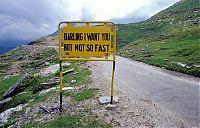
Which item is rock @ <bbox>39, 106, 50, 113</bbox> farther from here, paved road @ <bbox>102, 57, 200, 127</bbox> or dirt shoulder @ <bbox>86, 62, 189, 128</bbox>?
paved road @ <bbox>102, 57, 200, 127</bbox>

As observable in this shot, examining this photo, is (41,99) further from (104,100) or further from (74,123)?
(74,123)

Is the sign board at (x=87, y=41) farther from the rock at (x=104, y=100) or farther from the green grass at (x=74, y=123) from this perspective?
the green grass at (x=74, y=123)

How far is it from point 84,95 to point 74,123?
4.21 metres

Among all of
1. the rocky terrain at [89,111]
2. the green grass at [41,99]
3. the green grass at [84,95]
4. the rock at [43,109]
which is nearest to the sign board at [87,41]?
the rocky terrain at [89,111]

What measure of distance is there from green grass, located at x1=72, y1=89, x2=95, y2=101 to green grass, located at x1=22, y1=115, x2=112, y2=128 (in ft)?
9.25

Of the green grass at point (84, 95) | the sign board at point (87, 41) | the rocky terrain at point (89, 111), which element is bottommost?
the rocky terrain at point (89, 111)

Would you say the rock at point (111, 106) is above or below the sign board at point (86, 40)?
below

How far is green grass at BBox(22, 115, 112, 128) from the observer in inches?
493

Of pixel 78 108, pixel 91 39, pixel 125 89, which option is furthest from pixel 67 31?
pixel 125 89

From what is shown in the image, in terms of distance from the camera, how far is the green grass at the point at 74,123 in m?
12.5

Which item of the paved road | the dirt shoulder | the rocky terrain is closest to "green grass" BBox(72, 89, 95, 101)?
the rocky terrain

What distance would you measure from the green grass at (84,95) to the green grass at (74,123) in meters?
2.82

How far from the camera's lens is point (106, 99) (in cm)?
1569

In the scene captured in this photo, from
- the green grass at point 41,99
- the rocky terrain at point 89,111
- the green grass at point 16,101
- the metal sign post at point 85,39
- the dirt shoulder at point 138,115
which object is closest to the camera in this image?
the dirt shoulder at point 138,115
